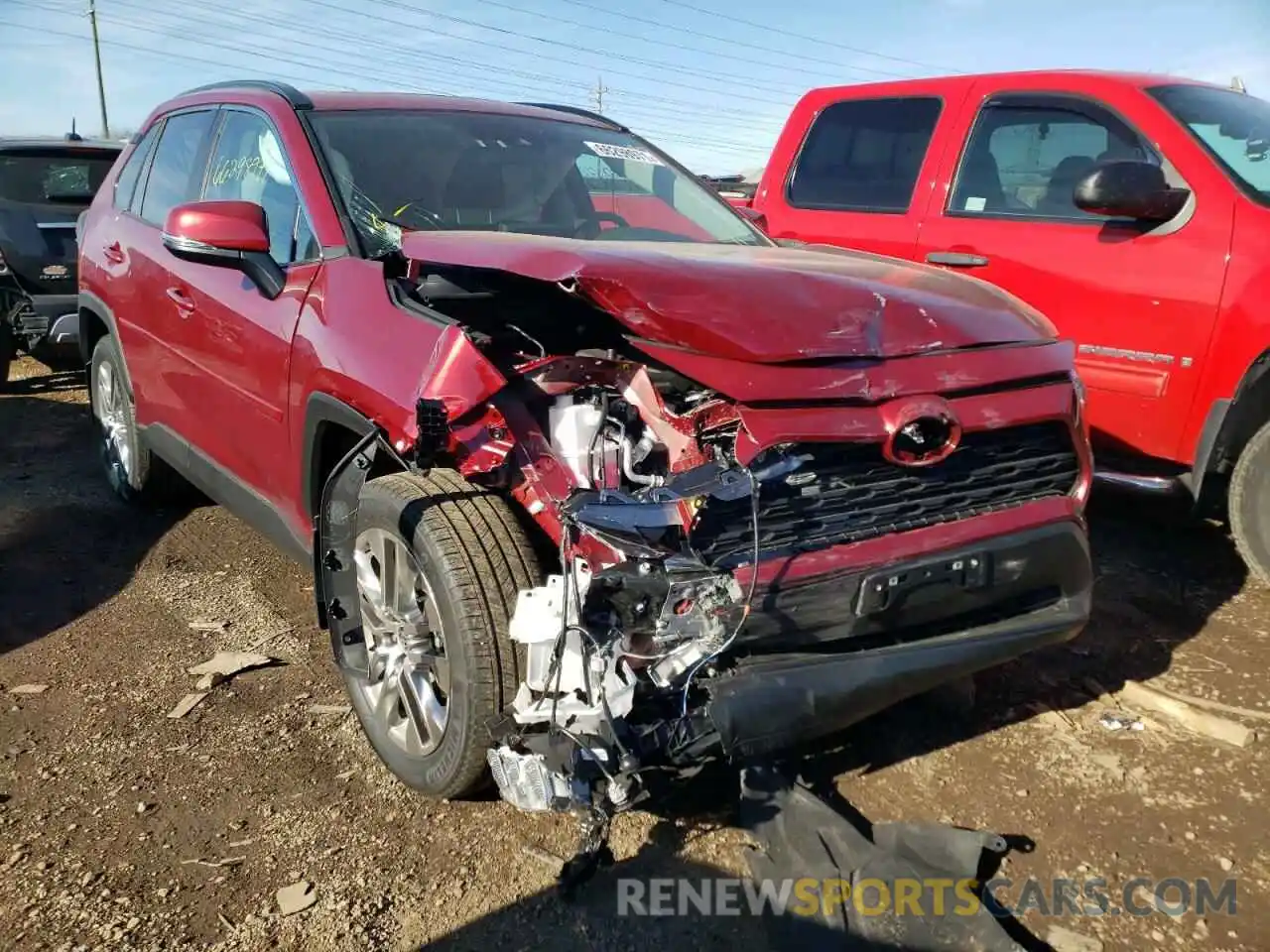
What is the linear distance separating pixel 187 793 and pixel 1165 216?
159 inches

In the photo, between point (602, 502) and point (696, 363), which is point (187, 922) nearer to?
point (602, 502)

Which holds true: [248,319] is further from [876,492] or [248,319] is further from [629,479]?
[876,492]

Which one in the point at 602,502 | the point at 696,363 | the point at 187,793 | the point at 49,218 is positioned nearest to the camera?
the point at 602,502

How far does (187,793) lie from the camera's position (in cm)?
281

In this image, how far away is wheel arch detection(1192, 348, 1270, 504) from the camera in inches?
152

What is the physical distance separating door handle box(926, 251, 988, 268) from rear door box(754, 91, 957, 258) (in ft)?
0.60

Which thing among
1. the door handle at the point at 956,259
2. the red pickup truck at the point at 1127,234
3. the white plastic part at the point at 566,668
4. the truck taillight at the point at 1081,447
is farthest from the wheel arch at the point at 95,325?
the truck taillight at the point at 1081,447

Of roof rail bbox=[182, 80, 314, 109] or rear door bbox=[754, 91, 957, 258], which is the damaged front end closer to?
roof rail bbox=[182, 80, 314, 109]

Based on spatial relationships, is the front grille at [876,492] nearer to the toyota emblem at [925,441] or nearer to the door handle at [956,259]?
the toyota emblem at [925,441]

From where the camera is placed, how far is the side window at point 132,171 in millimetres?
4719

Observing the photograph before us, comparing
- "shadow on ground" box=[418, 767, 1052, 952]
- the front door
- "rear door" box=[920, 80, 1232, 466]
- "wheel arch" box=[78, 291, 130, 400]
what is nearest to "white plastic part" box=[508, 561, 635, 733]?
"shadow on ground" box=[418, 767, 1052, 952]

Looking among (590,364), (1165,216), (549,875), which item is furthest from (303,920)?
(1165,216)

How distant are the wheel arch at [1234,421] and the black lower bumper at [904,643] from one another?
157 cm

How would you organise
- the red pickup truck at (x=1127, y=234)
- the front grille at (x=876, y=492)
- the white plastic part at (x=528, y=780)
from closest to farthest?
the white plastic part at (x=528, y=780) → the front grille at (x=876, y=492) → the red pickup truck at (x=1127, y=234)
